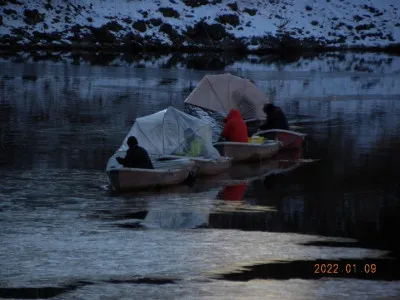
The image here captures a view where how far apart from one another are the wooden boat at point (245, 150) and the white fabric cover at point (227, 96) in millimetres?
4857

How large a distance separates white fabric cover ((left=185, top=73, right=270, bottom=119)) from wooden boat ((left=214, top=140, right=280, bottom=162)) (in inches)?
191

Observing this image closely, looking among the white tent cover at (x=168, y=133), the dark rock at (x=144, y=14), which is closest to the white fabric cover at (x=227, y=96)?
the white tent cover at (x=168, y=133)

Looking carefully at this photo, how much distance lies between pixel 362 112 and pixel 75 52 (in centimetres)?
4441

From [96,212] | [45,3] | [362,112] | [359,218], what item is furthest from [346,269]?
[45,3]

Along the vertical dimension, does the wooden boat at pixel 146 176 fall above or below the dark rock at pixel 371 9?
below

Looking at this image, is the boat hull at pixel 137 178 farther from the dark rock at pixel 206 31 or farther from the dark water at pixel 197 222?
the dark rock at pixel 206 31

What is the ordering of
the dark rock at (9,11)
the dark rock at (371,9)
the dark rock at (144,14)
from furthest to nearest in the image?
the dark rock at (371,9) < the dark rock at (144,14) < the dark rock at (9,11)

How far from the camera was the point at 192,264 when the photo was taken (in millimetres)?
12766

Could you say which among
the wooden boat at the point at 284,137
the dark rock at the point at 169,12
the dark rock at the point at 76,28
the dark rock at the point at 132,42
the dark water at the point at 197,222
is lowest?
the dark water at the point at 197,222

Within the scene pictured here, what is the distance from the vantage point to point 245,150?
23.2 meters

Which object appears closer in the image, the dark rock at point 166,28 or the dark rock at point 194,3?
the dark rock at point 166,28

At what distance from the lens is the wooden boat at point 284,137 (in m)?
25.7

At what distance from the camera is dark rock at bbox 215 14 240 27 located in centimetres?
9588

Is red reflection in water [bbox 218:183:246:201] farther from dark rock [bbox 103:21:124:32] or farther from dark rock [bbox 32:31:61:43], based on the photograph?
dark rock [bbox 103:21:124:32]
